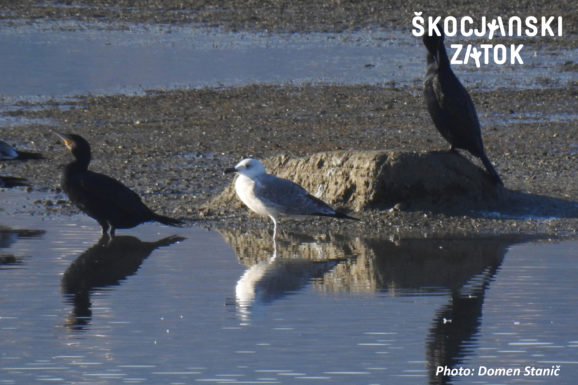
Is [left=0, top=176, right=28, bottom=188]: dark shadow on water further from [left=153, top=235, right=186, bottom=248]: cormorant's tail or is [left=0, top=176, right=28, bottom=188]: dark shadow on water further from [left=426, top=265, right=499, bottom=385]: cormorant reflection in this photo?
[left=426, top=265, right=499, bottom=385]: cormorant reflection

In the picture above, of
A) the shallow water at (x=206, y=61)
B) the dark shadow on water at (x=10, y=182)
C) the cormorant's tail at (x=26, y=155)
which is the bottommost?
the dark shadow on water at (x=10, y=182)

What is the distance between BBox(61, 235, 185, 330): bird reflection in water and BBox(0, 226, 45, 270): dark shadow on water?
383mm

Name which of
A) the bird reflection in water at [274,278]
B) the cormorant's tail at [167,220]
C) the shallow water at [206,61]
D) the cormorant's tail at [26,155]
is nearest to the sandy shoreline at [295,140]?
the cormorant's tail at [26,155]

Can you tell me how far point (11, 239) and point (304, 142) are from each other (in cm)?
501

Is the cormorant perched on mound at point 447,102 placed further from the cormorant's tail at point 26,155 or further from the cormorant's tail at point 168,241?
the cormorant's tail at point 26,155

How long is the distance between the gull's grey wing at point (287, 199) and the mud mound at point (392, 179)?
871mm

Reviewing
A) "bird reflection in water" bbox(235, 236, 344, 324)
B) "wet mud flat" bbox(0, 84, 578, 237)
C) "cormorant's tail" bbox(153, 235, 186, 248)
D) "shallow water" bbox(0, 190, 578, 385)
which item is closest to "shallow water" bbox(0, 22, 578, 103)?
"wet mud flat" bbox(0, 84, 578, 237)

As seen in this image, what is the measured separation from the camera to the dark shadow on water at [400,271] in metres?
6.88

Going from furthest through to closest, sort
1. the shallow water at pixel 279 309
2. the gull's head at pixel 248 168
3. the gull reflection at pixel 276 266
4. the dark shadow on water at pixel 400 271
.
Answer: the gull's head at pixel 248 168 → the gull reflection at pixel 276 266 → the dark shadow on water at pixel 400 271 → the shallow water at pixel 279 309

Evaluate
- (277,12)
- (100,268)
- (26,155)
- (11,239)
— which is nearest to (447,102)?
(100,268)

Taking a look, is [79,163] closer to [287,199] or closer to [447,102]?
[287,199]

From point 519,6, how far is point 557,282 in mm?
15882

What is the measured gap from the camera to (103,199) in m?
9.53

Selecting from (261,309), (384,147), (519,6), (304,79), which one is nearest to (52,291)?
(261,309)
